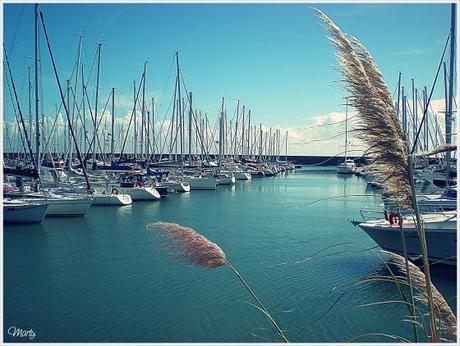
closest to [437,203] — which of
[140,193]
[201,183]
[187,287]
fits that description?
[187,287]

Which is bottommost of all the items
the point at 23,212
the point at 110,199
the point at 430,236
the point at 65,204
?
the point at 110,199

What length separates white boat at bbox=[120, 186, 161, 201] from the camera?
33625mm

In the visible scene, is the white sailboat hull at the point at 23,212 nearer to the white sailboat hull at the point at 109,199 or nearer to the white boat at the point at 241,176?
the white sailboat hull at the point at 109,199

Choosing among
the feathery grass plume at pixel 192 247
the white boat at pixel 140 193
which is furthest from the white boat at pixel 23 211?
the feathery grass plume at pixel 192 247

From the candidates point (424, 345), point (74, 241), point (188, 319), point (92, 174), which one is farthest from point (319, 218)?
point (424, 345)

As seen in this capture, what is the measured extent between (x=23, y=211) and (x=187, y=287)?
13112 mm

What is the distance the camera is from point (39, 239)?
758 inches

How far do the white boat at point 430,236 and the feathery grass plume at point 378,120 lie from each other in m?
10.2

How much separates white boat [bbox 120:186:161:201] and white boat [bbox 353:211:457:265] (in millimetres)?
21777

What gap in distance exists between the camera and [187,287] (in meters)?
12.4

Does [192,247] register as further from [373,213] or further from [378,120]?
[373,213]

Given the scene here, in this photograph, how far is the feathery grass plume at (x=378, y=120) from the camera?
2494 mm

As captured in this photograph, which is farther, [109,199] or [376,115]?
[109,199]

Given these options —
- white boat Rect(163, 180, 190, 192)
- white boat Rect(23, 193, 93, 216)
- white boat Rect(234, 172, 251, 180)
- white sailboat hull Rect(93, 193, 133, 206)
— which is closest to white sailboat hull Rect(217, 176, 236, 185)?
white boat Rect(234, 172, 251, 180)
